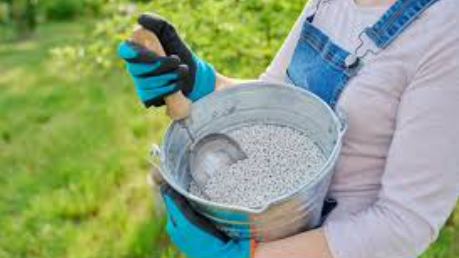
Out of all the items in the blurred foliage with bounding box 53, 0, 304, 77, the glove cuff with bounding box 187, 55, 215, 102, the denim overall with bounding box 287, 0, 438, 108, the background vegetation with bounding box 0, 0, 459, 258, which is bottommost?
the background vegetation with bounding box 0, 0, 459, 258

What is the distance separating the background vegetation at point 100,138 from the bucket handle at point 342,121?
1551mm

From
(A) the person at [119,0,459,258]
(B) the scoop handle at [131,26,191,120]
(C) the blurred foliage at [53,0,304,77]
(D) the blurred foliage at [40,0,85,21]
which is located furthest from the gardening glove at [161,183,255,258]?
(D) the blurred foliage at [40,0,85,21]

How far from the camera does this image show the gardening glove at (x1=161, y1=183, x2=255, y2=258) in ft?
4.96

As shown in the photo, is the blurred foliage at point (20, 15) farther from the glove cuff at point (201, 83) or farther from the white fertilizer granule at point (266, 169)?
the white fertilizer granule at point (266, 169)

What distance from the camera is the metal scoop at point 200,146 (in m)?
1.60

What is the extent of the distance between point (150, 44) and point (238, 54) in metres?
1.66

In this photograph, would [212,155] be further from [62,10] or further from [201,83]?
[62,10]

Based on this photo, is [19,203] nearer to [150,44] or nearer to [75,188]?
[75,188]

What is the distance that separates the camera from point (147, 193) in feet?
13.5

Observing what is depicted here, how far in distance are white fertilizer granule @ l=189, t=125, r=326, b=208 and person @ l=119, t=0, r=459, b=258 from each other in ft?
0.25

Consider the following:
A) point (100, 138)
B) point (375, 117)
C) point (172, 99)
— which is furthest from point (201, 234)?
point (100, 138)

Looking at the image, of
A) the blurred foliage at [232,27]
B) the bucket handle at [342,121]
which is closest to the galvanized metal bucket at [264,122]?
the bucket handle at [342,121]

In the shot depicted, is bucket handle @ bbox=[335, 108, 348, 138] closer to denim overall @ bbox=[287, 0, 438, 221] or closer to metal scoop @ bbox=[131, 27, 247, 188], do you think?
denim overall @ bbox=[287, 0, 438, 221]

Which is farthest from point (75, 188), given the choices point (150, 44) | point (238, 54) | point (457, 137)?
point (457, 137)
